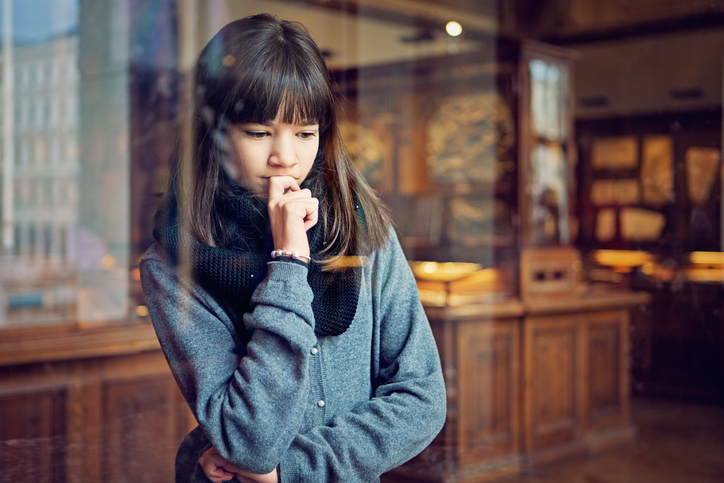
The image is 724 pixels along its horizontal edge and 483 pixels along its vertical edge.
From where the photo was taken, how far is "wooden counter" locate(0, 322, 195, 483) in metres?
1.86

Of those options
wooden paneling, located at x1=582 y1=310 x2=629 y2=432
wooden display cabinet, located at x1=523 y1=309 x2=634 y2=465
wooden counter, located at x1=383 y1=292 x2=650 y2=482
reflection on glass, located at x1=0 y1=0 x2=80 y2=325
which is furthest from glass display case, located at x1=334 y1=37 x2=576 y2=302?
reflection on glass, located at x1=0 y1=0 x2=80 y2=325

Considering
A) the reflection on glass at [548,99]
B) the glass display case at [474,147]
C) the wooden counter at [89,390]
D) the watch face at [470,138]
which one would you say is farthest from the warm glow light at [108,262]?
the reflection on glass at [548,99]

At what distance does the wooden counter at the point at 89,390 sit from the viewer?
186 cm

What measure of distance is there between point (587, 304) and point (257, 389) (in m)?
2.77

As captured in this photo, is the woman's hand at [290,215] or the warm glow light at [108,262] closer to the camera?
the woman's hand at [290,215]

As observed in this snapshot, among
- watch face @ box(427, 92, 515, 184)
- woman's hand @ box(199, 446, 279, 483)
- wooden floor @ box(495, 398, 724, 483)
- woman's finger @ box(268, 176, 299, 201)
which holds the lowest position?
wooden floor @ box(495, 398, 724, 483)

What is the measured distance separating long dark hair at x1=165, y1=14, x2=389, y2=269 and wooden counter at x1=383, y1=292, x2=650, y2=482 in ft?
6.03

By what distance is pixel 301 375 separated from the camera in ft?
2.23

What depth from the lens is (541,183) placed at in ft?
10.4

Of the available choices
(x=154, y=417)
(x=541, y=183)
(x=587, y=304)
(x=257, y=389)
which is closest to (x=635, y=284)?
(x=587, y=304)

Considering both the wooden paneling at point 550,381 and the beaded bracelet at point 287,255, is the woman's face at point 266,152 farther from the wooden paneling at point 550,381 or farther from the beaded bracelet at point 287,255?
the wooden paneling at point 550,381

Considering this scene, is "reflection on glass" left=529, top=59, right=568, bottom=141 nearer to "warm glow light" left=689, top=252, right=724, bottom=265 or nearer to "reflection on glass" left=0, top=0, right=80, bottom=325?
"warm glow light" left=689, top=252, right=724, bottom=265

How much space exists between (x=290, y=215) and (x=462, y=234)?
294 centimetres

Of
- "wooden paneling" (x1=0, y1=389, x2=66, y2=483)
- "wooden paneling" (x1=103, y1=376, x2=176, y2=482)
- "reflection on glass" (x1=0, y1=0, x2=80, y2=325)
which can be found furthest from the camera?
"reflection on glass" (x1=0, y1=0, x2=80, y2=325)
